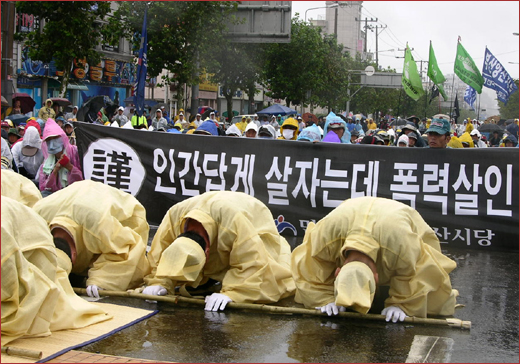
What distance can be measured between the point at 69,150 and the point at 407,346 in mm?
6211

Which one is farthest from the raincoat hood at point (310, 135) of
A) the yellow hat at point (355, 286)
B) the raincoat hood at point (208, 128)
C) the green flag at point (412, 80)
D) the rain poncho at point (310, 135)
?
the green flag at point (412, 80)

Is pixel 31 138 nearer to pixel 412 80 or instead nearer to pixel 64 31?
pixel 412 80

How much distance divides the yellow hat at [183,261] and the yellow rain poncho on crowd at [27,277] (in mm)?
988

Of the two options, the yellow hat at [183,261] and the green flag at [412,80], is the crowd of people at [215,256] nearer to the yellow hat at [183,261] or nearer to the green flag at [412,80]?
the yellow hat at [183,261]

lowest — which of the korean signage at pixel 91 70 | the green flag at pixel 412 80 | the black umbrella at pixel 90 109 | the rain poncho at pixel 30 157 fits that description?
the rain poncho at pixel 30 157

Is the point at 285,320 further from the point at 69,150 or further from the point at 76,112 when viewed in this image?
the point at 76,112

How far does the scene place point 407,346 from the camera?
509cm

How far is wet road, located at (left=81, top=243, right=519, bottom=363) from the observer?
4832mm

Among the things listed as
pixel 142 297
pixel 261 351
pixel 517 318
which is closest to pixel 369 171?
pixel 517 318

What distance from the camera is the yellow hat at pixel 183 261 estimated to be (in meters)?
5.69

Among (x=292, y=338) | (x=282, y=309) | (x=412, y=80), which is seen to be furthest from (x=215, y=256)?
(x=412, y=80)

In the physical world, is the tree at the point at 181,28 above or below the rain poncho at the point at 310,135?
above

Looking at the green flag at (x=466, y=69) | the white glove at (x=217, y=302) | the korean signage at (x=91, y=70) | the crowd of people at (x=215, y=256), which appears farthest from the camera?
the korean signage at (x=91, y=70)

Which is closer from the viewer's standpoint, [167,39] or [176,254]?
[176,254]
